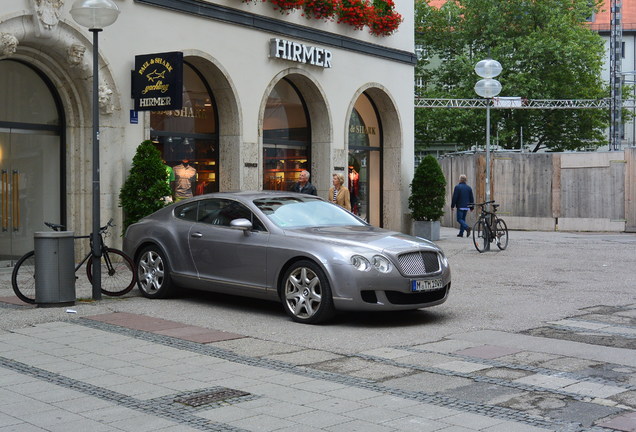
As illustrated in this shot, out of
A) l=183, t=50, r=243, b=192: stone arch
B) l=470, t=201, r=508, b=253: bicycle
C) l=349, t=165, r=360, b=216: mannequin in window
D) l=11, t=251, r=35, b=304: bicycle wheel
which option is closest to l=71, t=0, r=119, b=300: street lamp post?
l=11, t=251, r=35, b=304: bicycle wheel

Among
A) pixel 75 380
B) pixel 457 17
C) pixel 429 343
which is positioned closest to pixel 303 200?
pixel 429 343

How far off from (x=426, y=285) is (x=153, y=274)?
3951 millimetres

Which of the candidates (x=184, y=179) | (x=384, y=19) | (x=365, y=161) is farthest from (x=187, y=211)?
(x=365, y=161)

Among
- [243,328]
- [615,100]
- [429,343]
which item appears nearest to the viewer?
[429,343]

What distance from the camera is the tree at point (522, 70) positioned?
5012cm

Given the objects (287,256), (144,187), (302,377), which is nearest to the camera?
(302,377)

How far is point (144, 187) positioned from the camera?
52.7ft

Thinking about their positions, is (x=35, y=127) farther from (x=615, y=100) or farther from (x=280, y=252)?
(x=615, y=100)

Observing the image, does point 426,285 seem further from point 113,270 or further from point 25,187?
point 25,187

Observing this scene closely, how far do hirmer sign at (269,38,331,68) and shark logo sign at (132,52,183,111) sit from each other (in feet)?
14.6

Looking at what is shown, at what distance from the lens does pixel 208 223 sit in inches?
459

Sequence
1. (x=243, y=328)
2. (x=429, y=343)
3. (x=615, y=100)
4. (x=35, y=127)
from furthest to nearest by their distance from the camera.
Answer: (x=615, y=100)
(x=35, y=127)
(x=243, y=328)
(x=429, y=343)

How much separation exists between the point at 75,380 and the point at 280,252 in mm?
3718

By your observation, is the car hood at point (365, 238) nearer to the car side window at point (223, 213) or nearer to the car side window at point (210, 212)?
the car side window at point (223, 213)
